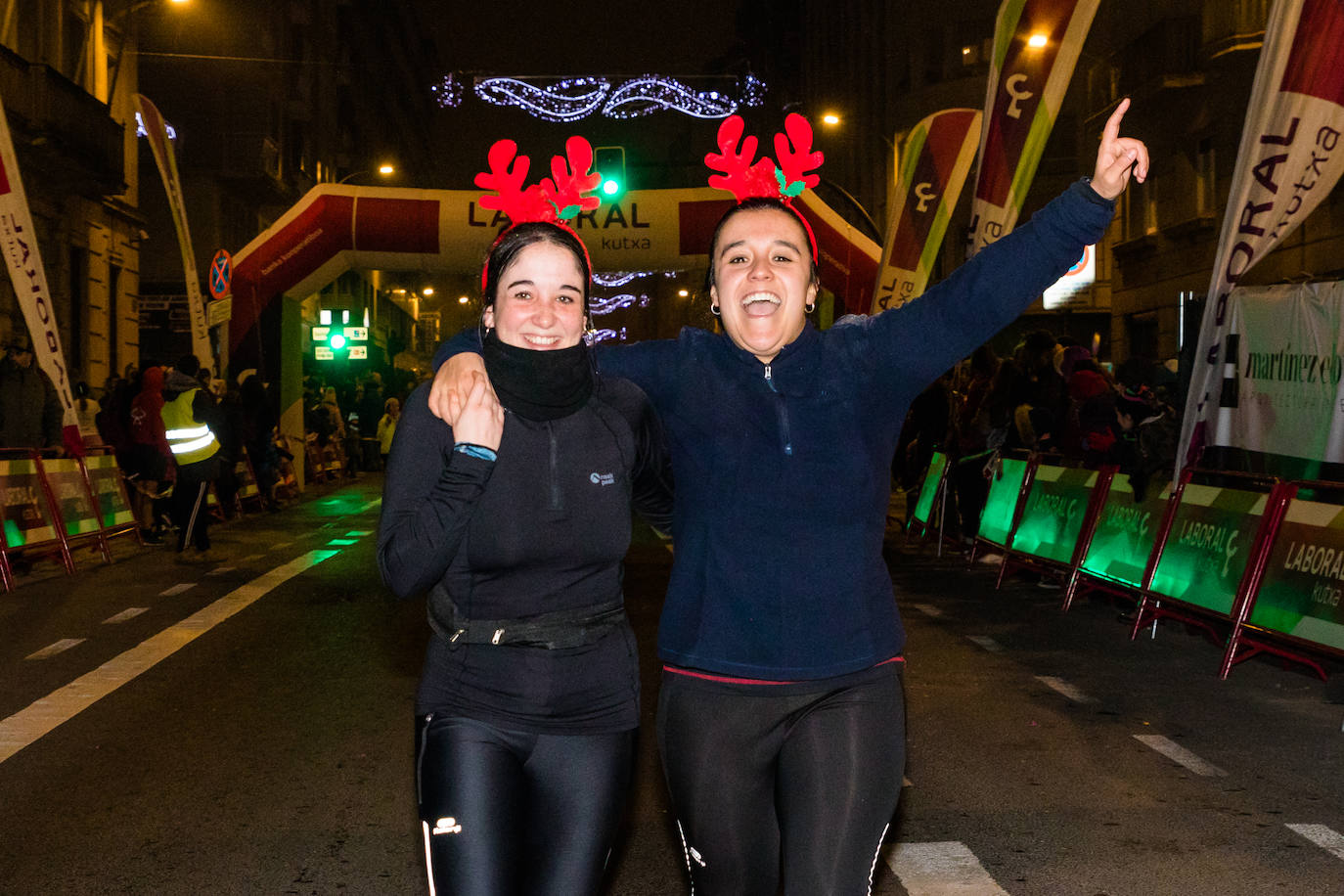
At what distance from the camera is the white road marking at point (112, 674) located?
6996 mm

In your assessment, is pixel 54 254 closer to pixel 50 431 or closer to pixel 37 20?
pixel 37 20

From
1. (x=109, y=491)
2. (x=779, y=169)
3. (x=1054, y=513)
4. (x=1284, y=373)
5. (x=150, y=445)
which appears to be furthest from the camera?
(x=150, y=445)

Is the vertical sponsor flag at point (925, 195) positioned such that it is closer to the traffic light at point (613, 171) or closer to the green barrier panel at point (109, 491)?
the traffic light at point (613, 171)

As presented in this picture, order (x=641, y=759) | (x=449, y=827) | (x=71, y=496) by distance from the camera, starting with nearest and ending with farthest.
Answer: (x=449, y=827), (x=641, y=759), (x=71, y=496)

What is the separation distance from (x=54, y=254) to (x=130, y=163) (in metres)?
A: 5.40

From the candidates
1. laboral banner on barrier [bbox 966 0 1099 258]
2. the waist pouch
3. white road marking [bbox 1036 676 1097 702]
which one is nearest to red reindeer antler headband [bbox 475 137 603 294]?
the waist pouch

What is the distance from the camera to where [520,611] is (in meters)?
2.97

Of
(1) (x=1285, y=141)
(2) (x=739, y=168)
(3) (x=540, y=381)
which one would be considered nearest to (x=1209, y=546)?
(1) (x=1285, y=141)

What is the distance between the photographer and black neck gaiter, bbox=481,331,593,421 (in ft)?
10.1

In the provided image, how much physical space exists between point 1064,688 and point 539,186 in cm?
540

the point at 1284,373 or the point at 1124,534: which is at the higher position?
the point at 1284,373

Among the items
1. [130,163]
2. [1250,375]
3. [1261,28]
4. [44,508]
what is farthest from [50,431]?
[1261,28]

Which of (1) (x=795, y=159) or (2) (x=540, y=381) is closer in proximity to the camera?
(2) (x=540, y=381)

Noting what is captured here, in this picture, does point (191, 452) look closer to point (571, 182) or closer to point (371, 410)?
point (571, 182)
